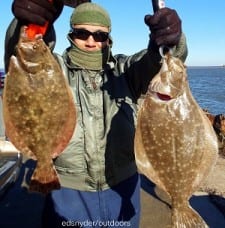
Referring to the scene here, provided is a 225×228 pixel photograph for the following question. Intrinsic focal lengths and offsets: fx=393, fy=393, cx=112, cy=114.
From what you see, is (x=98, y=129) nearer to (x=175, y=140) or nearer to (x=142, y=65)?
(x=142, y=65)

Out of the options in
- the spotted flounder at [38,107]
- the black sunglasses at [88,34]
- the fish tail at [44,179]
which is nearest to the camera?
the spotted flounder at [38,107]

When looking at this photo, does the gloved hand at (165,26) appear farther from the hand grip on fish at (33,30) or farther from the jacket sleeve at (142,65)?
the hand grip on fish at (33,30)

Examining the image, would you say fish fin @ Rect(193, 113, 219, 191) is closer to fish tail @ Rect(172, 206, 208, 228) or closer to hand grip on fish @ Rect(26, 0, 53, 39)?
fish tail @ Rect(172, 206, 208, 228)

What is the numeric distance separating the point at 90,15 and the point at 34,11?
3.15 ft

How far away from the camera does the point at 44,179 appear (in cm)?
295

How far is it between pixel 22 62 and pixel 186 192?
1.61m

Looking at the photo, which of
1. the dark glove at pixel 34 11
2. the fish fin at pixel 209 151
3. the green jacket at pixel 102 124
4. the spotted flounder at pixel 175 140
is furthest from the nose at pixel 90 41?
the fish fin at pixel 209 151

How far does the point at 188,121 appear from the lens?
3.05 meters

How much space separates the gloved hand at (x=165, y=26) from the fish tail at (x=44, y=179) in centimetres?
125

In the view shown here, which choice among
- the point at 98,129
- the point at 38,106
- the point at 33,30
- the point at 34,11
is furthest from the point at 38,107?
the point at 98,129

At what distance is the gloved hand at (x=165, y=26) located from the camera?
2818 mm

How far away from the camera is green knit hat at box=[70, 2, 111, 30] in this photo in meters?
3.55

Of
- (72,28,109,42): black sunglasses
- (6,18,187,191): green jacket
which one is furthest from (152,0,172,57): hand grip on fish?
(72,28,109,42): black sunglasses

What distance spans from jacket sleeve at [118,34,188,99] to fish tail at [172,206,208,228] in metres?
1.17
